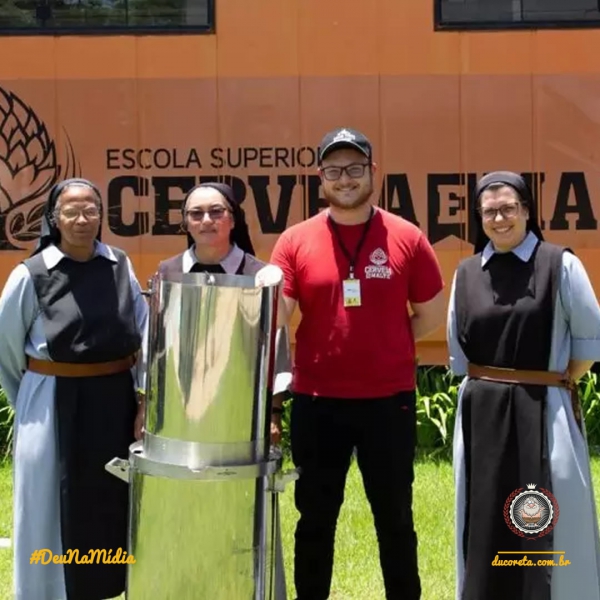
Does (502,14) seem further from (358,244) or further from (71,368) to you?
(71,368)

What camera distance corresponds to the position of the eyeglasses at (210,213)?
10.7 ft

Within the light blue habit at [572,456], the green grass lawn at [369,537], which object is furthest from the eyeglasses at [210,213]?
the green grass lawn at [369,537]

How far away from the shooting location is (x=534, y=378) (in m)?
3.24

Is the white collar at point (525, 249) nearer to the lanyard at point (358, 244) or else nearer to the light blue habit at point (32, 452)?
the lanyard at point (358, 244)

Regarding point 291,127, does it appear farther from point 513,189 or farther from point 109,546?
point 109,546

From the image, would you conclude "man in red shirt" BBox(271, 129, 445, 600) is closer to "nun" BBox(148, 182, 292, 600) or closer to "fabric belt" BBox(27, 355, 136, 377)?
"nun" BBox(148, 182, 292, 600)

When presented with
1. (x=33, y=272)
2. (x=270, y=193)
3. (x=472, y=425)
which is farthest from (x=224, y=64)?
(x=472, y=425)

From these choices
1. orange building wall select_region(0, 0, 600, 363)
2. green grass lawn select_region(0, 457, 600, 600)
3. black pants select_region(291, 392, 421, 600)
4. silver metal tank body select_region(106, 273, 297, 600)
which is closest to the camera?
silver metal tank body select_region(106, 273, 297, 600)

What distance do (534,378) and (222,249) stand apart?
1.16m

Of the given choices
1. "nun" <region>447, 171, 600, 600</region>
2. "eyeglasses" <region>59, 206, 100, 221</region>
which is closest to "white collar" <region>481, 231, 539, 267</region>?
"nun" <region>447, 171, 600, 600</region>

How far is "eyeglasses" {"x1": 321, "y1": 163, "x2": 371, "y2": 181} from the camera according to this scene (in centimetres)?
337

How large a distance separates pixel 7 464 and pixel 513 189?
3902mm

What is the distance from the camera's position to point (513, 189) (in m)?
3.22

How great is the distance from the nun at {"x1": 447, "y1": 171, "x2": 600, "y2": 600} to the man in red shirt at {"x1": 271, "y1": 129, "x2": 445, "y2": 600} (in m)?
0.23
